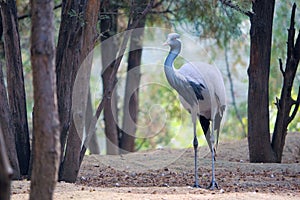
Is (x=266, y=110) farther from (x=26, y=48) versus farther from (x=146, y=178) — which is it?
(x=26, y=48)

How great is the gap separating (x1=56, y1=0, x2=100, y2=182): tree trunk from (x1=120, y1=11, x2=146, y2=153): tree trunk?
640 centimetres

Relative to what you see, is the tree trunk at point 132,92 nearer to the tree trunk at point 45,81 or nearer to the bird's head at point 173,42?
the bird's head at point 173,42

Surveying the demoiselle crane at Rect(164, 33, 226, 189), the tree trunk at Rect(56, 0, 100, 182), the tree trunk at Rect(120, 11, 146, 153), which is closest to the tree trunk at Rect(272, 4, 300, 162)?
the demoiselle crane at Rect(164, 33, 226, 189)

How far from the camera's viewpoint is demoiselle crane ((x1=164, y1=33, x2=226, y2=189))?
7.94 metres

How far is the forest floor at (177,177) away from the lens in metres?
6.46

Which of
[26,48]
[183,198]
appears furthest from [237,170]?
[26,48]

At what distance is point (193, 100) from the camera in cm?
824

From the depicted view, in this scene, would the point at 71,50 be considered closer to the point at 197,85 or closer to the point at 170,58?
the point at 170,58

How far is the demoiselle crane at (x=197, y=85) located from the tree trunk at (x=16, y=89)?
1.77 meters

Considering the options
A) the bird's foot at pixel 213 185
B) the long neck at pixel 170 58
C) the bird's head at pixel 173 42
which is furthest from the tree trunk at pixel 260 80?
the bird's foot at pixel 213 185

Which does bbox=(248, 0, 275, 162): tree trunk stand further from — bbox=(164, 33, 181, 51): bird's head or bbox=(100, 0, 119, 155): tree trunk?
bbox=(100, 0, 119, 155): tree trunk

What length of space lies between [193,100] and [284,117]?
2.41 m

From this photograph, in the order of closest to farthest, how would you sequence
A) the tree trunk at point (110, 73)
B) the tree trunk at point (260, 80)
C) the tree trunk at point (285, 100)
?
the tree trunk at point (260, 80)
the tree trunk at point (285, 100)
the tree trunk at point (110, 73)

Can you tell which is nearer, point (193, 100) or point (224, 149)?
point (193, 100)
